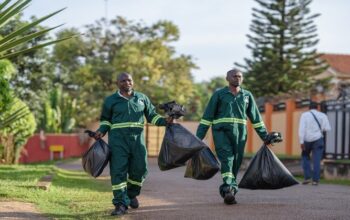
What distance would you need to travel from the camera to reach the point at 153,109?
7.50 metres

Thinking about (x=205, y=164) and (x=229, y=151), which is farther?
(x=229, y=151)

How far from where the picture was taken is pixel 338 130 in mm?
14445

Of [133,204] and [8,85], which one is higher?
[8,85]

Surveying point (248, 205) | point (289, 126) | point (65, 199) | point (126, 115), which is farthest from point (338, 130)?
point (126, 115)

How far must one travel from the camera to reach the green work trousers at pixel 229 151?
7.48 metres

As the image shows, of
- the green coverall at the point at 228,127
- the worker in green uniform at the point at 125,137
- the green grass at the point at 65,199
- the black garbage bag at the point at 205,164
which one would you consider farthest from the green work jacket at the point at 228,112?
the green grass at the point at 65,199

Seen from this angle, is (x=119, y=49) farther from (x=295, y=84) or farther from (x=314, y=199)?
(x=314, y=199)

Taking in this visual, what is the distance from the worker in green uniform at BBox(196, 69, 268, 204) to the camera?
751 centimetres

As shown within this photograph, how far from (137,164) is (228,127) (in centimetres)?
117

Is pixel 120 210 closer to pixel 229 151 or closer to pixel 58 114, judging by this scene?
pixel 229 151

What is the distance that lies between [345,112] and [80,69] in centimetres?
2890

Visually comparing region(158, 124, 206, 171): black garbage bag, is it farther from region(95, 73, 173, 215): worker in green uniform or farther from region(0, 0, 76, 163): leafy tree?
region(0, 0, 76, 163): leafy tree

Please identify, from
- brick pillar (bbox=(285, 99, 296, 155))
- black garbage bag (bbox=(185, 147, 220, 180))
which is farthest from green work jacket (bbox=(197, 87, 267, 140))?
brick pillar (bbox=(285, 99, 296, 155))

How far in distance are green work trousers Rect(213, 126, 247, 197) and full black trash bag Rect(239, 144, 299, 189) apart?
0.18 m
